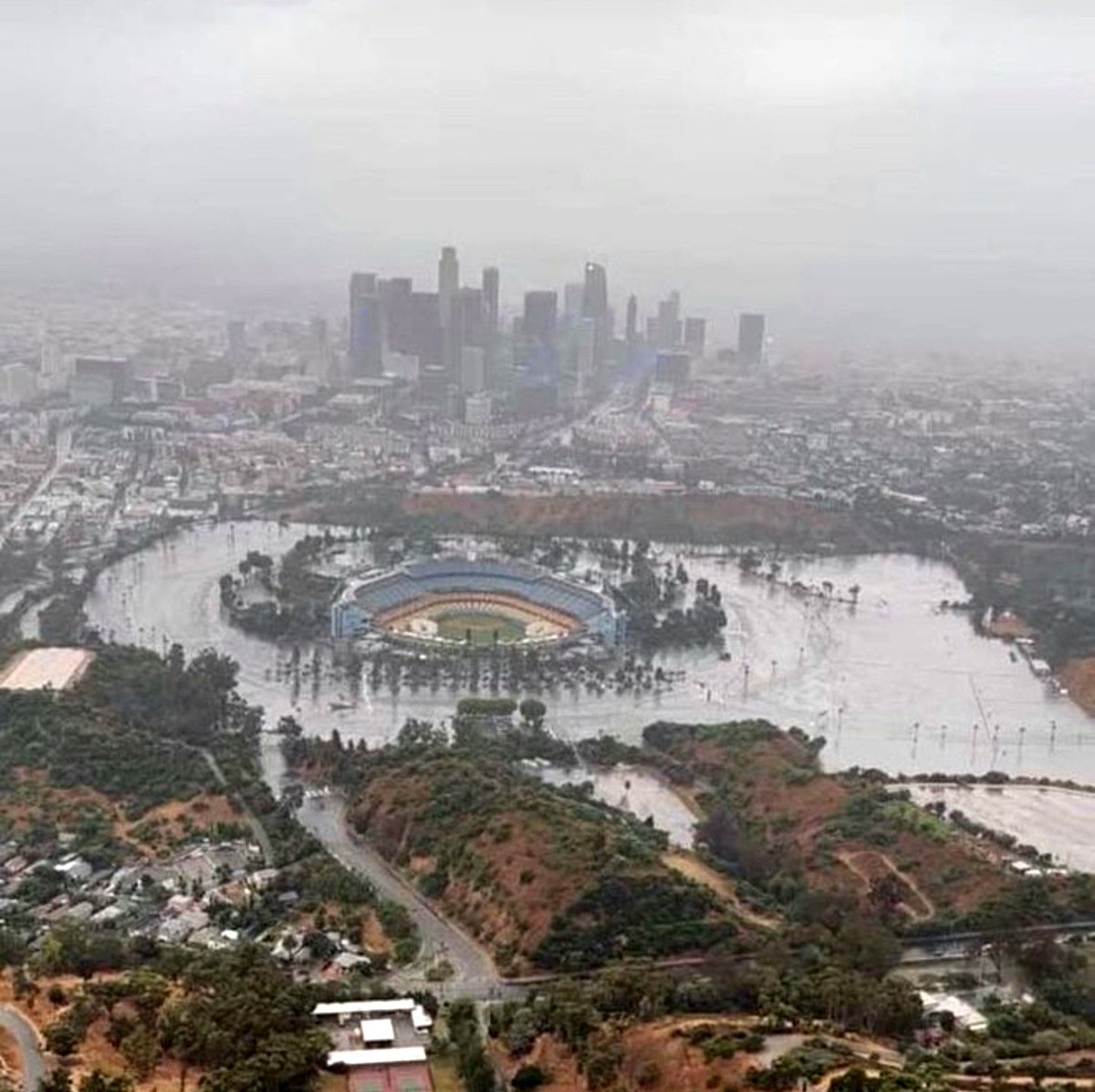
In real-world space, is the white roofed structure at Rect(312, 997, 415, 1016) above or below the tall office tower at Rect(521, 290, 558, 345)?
below

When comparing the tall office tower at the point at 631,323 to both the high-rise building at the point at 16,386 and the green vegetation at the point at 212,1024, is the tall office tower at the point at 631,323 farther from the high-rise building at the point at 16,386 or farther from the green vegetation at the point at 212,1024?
the green vegetation at the point at 212,1024

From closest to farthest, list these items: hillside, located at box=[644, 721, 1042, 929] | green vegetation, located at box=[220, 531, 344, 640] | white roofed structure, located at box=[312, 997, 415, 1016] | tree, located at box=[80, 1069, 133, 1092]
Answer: tree, located at box=[80, 1069, 133, 1092] → white roofed structure, located at box=[312, 997, 415, 1016] → hillside, located at box=[644, 721, 1042, 929] → green vegetation, located at box=[220, 531, 344, 640]

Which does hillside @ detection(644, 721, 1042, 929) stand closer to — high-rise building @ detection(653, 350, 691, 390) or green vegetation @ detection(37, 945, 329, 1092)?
green vegetation @ detection(37, 945, 329, 1092)

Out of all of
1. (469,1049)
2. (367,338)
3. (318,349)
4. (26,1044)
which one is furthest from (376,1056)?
(318,349)

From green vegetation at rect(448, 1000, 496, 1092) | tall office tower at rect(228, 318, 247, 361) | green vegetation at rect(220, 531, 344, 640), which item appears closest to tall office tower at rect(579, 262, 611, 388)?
tall office tower at rect(228, 318, 247, 361)

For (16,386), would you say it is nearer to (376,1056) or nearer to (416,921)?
(416,921)

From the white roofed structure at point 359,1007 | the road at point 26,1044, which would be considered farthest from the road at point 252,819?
the road at point 26,1044
